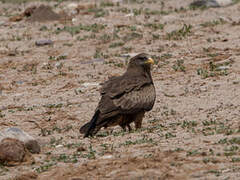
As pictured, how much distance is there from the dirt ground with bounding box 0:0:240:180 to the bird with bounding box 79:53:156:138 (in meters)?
0.26

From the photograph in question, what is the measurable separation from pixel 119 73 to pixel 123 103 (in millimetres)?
5544

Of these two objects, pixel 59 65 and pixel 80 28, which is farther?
pixel 80 28

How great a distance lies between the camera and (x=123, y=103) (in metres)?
12.0

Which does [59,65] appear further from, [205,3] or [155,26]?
[205,3]

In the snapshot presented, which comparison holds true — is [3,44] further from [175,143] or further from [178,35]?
[175,143]

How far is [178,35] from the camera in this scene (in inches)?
800

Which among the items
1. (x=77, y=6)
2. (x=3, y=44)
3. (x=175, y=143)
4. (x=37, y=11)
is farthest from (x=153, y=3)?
(x=175, y=143)

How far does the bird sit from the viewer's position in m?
11.8

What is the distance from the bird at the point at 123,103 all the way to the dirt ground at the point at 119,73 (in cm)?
26

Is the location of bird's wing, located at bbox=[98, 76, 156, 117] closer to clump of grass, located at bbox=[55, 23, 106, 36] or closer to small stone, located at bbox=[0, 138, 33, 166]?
small stone, located at bbox=[0, 138, 33, 166]

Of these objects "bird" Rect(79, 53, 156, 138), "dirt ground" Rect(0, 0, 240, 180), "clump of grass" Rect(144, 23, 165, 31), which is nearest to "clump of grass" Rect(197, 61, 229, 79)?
"dirt ground" Rect(0, 0, 240, 180)

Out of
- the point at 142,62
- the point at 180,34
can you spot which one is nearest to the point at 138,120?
the point at 142,62

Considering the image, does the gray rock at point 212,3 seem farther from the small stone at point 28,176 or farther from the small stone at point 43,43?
the small stone at point 28,176

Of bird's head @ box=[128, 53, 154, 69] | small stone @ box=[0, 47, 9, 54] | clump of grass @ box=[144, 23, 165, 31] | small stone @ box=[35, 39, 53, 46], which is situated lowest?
small stone @ box=[0, 47, 9, 54]
